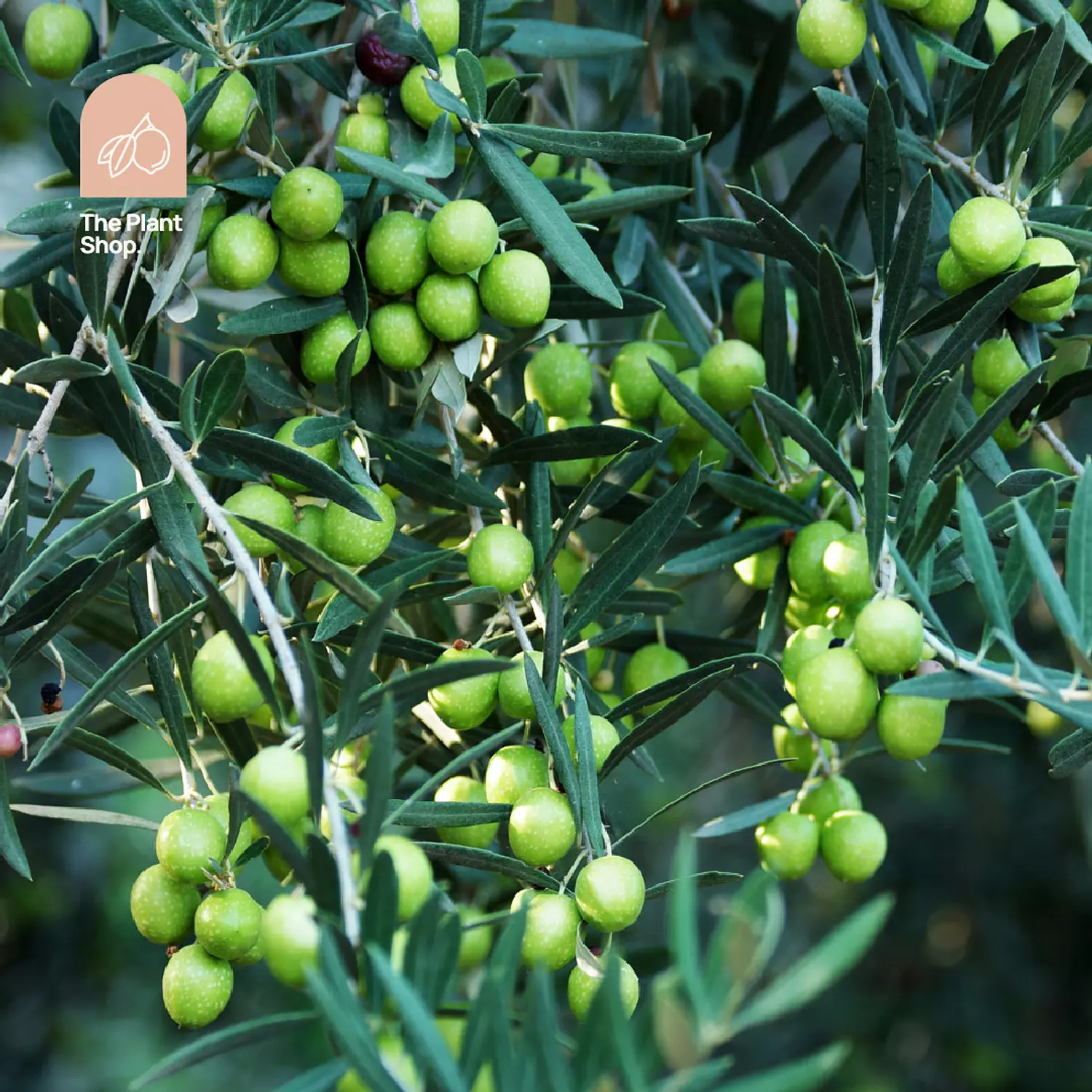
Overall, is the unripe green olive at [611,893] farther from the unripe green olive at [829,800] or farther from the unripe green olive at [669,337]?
the unripe green olive at [669,337]

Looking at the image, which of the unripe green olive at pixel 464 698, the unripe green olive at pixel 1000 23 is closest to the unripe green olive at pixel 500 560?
the unripe green olive at pixel 464 698

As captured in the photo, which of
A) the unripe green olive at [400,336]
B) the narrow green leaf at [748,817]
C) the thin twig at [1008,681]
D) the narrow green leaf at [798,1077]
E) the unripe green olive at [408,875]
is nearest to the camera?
the narrow green leaf at [798,1077]

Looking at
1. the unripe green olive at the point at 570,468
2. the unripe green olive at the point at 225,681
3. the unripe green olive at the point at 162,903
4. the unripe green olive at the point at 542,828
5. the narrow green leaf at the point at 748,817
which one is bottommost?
the narrow green leaf at the point at 748,817

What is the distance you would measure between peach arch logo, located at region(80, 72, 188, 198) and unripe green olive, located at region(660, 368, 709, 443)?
17.5 inches

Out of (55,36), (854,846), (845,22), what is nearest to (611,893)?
(854,846)

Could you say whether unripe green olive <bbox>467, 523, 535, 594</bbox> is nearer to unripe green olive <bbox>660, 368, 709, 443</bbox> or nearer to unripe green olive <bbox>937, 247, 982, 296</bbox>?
unripe green olive <bbox>660, 368, 709, 443</bbox>

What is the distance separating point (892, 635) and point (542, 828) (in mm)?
245

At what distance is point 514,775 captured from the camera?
30.9 inches

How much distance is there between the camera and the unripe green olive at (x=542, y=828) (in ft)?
2.39

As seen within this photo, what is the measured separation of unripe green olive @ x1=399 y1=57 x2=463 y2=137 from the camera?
2.88 ft

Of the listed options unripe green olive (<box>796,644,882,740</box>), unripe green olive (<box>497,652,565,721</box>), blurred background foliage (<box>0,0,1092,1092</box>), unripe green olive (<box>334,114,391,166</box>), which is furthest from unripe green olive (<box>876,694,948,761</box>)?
blurred background foliage (<box>0,0,1092,1092</box>)

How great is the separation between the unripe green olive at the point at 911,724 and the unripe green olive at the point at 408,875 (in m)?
0.35

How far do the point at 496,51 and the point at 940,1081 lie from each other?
248 cm

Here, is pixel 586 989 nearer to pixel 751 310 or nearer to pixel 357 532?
pixel 357 532
